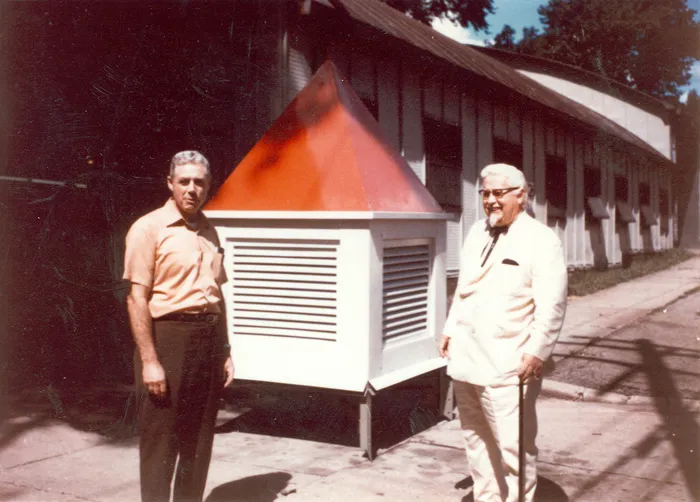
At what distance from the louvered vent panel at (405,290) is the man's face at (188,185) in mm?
1966

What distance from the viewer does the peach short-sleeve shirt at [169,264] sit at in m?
3.34

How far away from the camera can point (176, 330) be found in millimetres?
3387

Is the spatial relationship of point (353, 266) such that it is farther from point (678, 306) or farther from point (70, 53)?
point (678, 306)

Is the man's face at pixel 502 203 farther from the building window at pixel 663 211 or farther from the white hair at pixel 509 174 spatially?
the building window at pixel 663 211

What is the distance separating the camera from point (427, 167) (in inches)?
376

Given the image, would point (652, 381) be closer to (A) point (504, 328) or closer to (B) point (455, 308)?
(B) point (455, 308)

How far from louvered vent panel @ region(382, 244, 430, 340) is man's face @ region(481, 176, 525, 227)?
140 centimetres

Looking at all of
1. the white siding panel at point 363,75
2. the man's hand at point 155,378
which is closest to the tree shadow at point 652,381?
the man's hand at point 155,378

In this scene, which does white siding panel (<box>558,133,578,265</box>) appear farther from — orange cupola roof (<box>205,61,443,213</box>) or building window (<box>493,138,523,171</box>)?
orange cupola roof (<box>205,61,443,213</box>)

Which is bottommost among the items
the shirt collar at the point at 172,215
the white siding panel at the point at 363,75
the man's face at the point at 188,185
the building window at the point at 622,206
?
the shirt collar at the point at 172,215

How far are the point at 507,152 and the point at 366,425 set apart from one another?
8309mm

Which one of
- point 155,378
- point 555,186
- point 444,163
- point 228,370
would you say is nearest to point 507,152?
point 444,163

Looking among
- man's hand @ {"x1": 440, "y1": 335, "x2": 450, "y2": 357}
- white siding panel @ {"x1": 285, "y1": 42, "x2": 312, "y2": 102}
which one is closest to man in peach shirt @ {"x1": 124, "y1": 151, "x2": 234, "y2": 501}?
man's hand @ {"x1": 440, "y1": 335, "x2": 450, "y2": 357}

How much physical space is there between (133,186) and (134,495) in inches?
164
